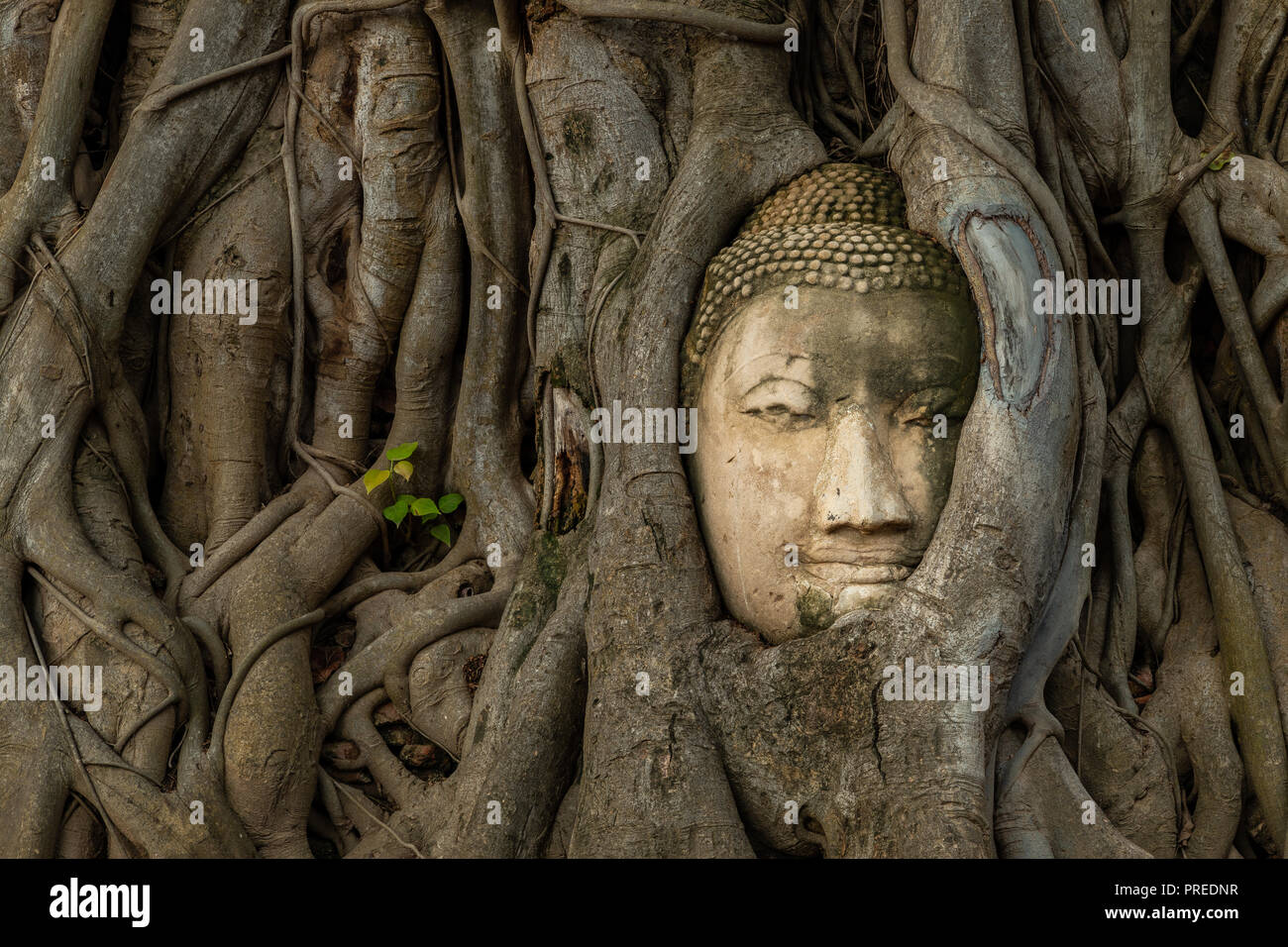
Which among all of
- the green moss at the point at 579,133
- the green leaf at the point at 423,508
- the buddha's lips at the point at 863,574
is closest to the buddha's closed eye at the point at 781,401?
the buddha's lips at the point at 863,574

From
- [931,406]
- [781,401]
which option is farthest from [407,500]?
[931,406]

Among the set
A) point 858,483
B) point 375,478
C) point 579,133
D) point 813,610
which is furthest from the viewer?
point 375,478

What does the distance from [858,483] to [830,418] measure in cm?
20

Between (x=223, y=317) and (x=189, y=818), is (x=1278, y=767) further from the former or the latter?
(x=223, y=317)

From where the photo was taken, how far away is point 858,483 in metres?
3.45

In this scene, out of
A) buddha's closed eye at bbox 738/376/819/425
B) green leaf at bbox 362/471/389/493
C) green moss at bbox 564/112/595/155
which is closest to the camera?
buddha's closed eye at bbox 738/376/819/425

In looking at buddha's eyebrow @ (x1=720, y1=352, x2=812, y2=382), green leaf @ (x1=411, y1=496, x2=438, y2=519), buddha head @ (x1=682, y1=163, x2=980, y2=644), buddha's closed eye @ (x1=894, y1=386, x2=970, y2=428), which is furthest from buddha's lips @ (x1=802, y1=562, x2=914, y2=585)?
green leaf @ (x1=411, y1=496, x2=438, y2=519)

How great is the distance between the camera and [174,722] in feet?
13.6

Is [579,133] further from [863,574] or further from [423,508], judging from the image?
[863,574]

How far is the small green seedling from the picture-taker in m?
4.59

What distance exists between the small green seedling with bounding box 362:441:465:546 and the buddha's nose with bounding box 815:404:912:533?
1590 mm

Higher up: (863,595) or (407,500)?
(407,500)

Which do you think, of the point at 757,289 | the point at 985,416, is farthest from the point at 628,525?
the point at 985,416

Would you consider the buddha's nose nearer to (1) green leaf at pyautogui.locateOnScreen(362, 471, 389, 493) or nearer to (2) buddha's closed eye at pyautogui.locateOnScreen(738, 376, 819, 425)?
(2) buddha's closed eye at pyautogui.locateOnScreen(738, 376, 819, 425)
